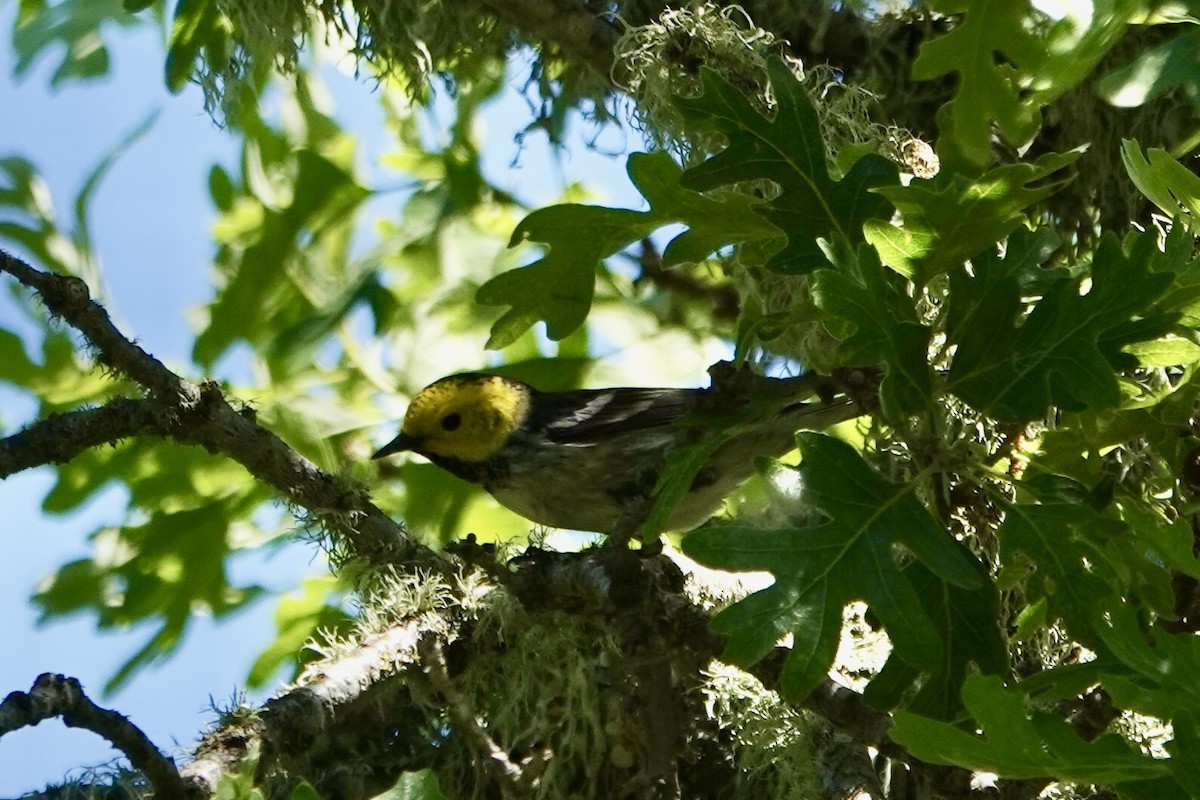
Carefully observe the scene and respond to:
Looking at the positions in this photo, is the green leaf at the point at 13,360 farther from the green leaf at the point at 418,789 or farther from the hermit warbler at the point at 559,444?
the green leaf at the point at 418,789

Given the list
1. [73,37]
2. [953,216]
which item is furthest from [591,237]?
[73,37]

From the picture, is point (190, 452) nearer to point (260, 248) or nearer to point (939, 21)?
point (260, 248)

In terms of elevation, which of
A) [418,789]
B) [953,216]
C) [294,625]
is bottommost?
[418,789]

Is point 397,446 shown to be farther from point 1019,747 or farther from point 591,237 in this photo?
point 1019,747

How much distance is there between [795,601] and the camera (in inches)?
60.1

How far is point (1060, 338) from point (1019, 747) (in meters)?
0.48

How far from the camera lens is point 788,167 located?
1.76 m

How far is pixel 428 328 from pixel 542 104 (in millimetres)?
546

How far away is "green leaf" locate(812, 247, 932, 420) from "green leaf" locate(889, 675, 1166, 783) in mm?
376

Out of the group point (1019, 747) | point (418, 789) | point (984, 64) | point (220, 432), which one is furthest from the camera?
point (220, 432)

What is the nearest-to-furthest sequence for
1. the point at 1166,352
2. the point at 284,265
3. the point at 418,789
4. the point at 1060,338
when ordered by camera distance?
the point at 418,789, the point at 1060,338, the point at 1166,352, the point at 284,265

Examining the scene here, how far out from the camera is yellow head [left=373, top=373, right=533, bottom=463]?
3.25m

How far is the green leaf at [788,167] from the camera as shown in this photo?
173cm

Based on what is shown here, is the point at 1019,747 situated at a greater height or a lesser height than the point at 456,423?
lesser
